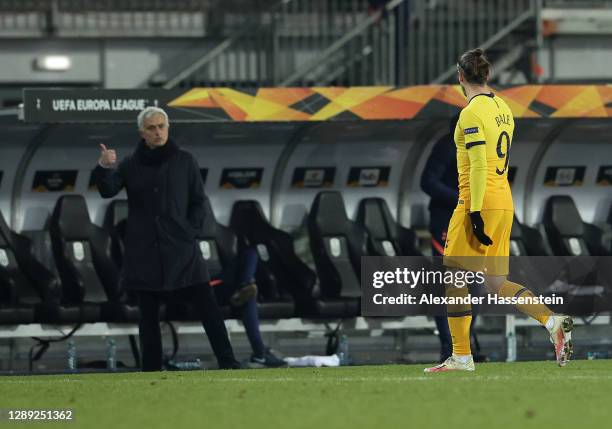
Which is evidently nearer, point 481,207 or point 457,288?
point 481,207

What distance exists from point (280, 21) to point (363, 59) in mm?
1509

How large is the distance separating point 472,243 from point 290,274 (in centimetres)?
442

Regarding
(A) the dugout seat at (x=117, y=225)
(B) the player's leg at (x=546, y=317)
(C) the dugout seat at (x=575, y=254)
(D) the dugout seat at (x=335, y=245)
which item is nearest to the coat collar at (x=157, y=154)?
(B) the player's leg at (x=546, y=317)

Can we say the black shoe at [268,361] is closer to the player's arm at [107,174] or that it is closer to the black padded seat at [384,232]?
the black padded seat at [384,232]

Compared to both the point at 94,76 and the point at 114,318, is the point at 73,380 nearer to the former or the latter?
the point at 114,318

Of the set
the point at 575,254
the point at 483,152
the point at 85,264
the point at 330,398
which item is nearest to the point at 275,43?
the point at 575,254

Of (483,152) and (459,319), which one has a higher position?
(483,152)

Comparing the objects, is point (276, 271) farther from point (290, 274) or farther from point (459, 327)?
point (459, 327)

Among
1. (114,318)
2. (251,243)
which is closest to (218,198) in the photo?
(251,243)

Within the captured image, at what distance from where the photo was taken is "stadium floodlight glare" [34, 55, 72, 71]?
2267 centimetres

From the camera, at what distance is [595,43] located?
24.0 m

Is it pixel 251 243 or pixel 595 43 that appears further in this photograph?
pixel 595 43

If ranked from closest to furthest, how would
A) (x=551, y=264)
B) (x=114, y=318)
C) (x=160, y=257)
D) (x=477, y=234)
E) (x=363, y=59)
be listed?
(x=477, y=234) → (x=160, y=257) → (x=114, y=318) → (x=551, y=264) → (x=363, y=59)

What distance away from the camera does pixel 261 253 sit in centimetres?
1648
